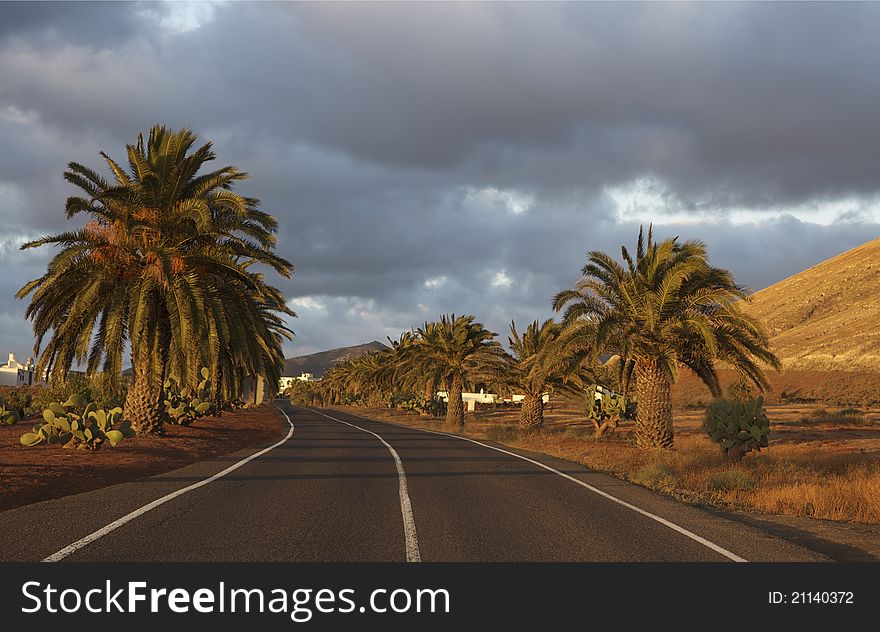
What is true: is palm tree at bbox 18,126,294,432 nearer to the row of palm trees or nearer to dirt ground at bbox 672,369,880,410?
the row of palm trees

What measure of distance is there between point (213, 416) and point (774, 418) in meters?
34.8

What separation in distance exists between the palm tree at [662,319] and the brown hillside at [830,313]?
46433mm

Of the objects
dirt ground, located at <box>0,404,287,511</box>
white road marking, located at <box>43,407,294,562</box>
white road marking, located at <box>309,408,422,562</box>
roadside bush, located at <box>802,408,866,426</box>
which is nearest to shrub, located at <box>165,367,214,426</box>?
dirt ground, located at <box>0,404,287,511</box>

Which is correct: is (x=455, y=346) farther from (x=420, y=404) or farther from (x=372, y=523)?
(x=372, y=523)

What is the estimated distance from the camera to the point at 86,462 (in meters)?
14.7

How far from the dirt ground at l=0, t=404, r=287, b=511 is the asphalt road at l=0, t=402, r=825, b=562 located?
704mm

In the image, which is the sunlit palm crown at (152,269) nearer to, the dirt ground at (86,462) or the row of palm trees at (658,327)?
the dirt ground at (86,462)

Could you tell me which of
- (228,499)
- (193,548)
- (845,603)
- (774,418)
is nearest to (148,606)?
(193,548)

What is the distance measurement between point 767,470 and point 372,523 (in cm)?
1254

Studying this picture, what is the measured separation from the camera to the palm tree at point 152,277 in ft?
61.6

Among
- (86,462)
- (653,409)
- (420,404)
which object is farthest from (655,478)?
(420,404)

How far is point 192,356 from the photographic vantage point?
61.1 feet

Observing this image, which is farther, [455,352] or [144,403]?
[455,352]

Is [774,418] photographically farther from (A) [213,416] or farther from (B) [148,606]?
(B) [148,606]
